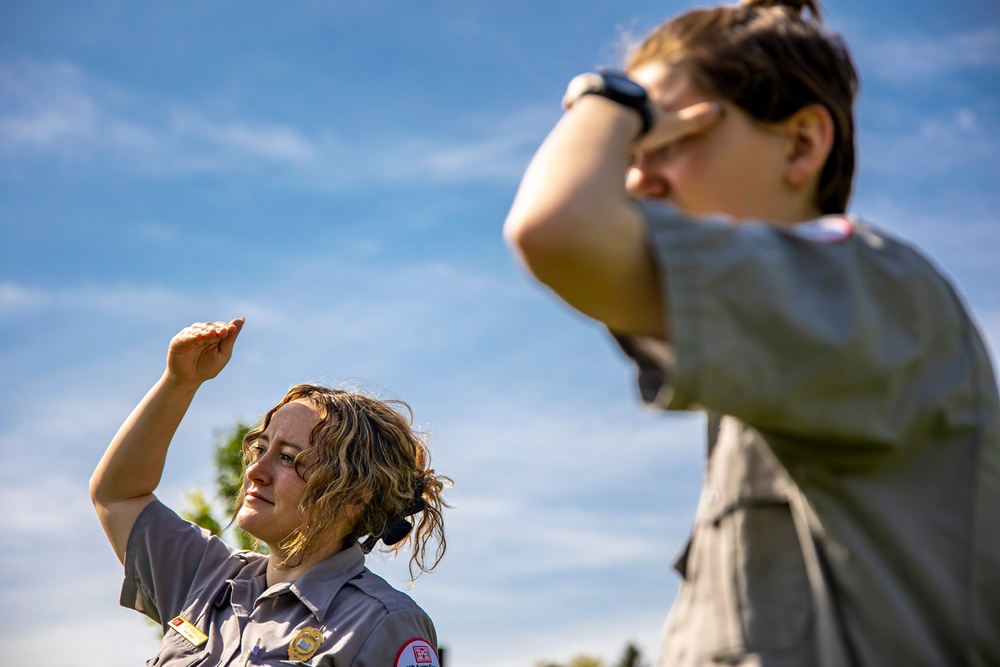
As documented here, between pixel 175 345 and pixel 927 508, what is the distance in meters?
3.29

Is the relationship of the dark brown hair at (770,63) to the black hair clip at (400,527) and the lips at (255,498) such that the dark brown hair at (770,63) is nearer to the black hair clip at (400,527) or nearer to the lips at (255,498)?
the lips at (255,498)

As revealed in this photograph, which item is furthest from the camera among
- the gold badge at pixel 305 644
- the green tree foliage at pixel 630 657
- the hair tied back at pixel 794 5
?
the green tree foliage at pixel 630 657

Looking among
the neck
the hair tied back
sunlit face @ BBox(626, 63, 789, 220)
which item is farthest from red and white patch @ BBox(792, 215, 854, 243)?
the neck

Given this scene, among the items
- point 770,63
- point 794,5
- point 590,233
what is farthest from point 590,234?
point 794,5

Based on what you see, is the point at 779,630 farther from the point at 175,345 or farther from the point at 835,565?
the point at 175,345

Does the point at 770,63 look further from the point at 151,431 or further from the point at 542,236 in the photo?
the point at 151,431

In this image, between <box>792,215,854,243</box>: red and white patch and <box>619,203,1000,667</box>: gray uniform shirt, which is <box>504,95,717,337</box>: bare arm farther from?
<box>792,215,854,243</box>: red and white patch

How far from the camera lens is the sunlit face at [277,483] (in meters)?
4.42

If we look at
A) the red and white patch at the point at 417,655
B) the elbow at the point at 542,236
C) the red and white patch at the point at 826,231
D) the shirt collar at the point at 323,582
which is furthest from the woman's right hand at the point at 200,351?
the red and white patch at the point at 826,231

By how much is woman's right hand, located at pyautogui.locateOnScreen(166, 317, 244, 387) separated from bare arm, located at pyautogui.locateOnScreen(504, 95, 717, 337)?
287cm

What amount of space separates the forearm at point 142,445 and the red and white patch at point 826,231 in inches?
131

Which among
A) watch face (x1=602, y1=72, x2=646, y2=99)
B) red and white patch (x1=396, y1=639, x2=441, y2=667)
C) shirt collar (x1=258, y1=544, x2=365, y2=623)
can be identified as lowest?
red and white patch (x1=396, y1=639, x2=441, y2=667)

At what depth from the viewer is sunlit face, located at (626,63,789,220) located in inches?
67.0

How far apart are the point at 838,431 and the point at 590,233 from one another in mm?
459
